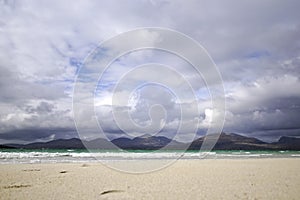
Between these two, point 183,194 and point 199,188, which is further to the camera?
point 199,188

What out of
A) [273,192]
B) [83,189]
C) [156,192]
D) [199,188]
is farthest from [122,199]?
[273,192]

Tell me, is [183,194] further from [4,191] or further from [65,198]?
[4,191]

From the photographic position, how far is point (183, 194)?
35.8 ft

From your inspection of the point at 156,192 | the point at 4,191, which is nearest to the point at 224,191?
the point at 156,192

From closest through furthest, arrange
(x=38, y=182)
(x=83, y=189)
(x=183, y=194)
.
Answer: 1. (x=183, y=194)
2. (x=83, y=189)
3. (x=38, y=182)

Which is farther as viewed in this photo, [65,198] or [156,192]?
[156,192]

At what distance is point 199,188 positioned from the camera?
12.2 m

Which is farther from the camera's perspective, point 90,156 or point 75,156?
point 90,156

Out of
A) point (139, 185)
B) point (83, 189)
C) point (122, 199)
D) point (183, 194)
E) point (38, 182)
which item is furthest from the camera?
point (38, 182)

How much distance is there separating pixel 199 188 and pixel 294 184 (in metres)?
4.71

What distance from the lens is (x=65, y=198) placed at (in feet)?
33.3

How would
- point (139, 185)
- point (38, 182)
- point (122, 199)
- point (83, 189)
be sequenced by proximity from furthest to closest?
1. point (38, 182)
2. point (139, 185)
3. point (83, 189)
4. point (122, 199)

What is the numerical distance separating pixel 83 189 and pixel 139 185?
2.50 m

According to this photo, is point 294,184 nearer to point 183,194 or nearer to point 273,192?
point 273,192
